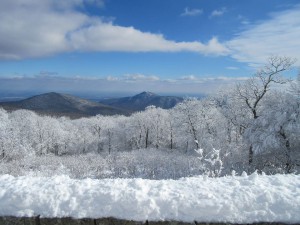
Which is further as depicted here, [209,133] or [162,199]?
[209,133]

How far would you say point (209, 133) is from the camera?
48.7 metres

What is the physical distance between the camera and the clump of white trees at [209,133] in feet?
81.6

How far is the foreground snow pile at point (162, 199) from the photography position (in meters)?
5.13

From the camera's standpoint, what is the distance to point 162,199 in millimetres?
5445

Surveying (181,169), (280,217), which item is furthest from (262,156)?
(280,217)

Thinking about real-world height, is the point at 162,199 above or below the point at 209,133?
above

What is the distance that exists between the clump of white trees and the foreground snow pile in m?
3.08

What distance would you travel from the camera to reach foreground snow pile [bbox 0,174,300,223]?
5133 mm

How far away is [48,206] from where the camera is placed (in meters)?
5.46

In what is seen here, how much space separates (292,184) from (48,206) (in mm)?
4381

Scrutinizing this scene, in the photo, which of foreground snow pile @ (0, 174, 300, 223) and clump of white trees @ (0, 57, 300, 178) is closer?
foreground snow pile @ (0, 174, 300, 223)

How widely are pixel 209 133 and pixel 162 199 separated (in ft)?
145

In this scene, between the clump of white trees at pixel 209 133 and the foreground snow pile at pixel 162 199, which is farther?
the clump of white trees at pixel 209 133

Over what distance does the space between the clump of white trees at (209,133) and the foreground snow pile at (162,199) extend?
10.1ft
